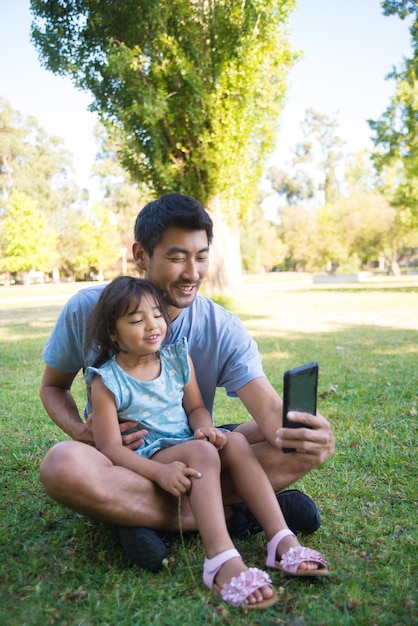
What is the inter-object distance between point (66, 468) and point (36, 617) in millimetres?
478

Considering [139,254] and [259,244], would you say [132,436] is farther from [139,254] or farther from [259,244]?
[259,244]

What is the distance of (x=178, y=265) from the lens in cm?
259

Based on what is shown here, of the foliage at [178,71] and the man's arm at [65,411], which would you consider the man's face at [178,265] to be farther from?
the foliage at [178,71]

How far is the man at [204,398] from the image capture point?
2150mm

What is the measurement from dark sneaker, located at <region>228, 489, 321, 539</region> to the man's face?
3.07ft

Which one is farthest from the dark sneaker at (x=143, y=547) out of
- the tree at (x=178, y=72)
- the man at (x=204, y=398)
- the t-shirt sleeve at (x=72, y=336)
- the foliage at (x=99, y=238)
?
the foliage at (x=99, y=238)

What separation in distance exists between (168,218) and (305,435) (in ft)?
3.65

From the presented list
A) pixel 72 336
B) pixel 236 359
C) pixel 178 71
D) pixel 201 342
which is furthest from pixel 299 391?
pixel 178 71

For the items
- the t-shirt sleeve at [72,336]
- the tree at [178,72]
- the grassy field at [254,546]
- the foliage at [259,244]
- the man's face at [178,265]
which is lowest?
the grassy field at [254,546]

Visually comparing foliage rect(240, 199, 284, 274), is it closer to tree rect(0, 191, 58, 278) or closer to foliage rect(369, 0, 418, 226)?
tree rect(0, 191, 58, 278)

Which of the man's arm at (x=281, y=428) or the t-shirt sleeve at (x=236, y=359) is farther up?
the t-shirt sleeve at (x=236, y=359)

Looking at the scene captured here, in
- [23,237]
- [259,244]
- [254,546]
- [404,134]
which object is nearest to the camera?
[254,546]

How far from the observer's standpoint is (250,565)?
2197 millimetres

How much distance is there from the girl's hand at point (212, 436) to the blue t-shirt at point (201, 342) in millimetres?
389
